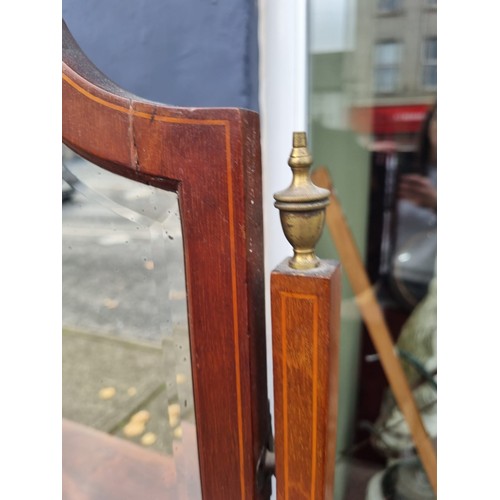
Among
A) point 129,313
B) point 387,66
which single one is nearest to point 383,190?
point 387,66

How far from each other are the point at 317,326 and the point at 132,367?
0.33 m

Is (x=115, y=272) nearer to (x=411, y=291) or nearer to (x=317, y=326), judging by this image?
(x=317, y=326)

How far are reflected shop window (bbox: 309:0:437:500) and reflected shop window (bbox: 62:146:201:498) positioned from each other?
0.58 metres

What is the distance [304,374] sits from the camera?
0.50 metres

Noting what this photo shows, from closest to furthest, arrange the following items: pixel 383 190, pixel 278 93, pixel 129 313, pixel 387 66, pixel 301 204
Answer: pixel 301 204
pixel 129 313
pixel 278 93
pixel 387 66
pixel 383 190

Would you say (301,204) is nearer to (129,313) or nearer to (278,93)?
(129,313)

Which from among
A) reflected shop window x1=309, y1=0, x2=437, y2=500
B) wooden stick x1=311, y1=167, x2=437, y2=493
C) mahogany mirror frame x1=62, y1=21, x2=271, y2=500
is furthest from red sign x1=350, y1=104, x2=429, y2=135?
mahogany mirror frame x1=62, y1=21, x2=271, y2=500

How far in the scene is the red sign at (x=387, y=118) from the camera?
3.77 feet

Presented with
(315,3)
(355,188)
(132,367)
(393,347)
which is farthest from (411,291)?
(132,367)

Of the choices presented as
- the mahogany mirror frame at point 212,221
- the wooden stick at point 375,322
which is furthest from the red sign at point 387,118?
the mahogany mirror frame at point 212,221

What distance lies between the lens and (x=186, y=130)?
487mm

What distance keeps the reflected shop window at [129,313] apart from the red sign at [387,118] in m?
0.73

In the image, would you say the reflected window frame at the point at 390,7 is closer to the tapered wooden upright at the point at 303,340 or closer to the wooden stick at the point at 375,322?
the wooden stick at the point at 375,322

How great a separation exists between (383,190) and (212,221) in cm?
89
